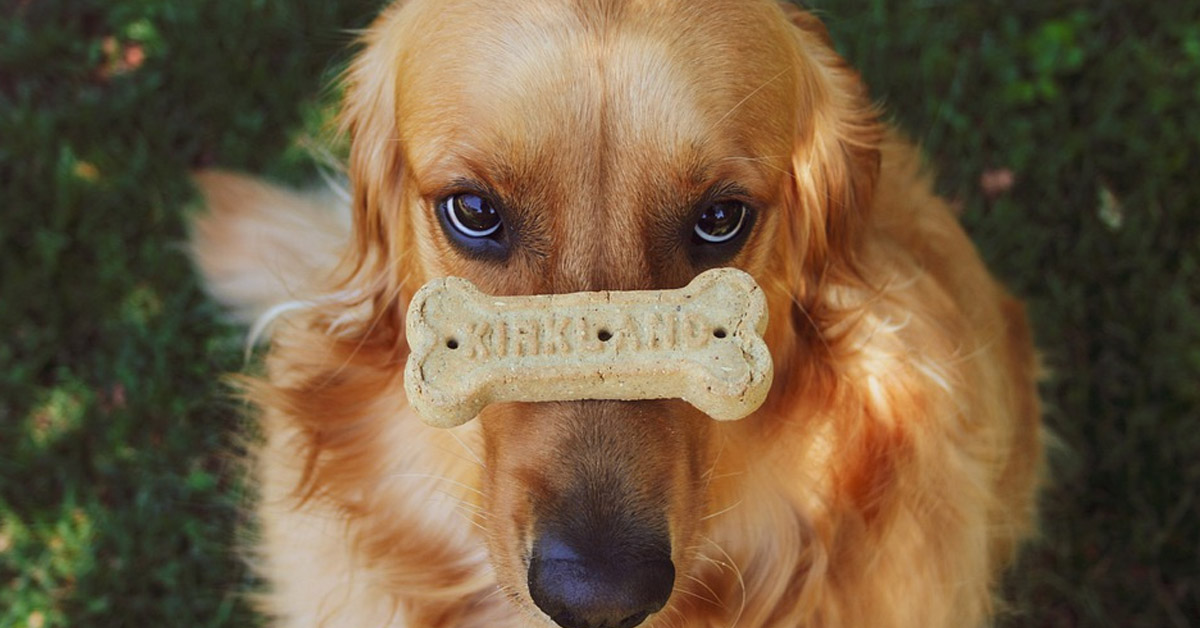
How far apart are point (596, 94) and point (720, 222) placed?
1.32 ft

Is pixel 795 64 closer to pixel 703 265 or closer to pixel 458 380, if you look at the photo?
pixel 703 265

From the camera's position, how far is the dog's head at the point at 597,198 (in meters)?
2.01

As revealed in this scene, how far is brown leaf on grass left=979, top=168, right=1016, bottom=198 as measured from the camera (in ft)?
14.7

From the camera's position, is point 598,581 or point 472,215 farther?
point 472,215

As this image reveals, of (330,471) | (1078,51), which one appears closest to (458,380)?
(330,471)

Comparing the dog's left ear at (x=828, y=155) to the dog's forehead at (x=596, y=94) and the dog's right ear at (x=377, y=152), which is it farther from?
the dog's right ear at (x=377, y=152)

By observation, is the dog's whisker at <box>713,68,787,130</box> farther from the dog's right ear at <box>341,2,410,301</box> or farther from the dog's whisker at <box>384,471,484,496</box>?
the dog's whisker at <box>384,471,484,496</box>

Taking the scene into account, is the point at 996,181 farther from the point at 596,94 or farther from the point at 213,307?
the point at 213,307

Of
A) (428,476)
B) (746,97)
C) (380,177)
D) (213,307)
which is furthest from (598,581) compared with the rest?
(213,307)

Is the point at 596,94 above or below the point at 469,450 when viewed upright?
above

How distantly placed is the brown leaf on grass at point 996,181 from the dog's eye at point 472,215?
9.46 ft

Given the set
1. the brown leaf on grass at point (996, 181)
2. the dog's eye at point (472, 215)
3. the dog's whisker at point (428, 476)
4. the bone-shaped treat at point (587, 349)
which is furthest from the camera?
the brown leaf on grass at point (996, 181)

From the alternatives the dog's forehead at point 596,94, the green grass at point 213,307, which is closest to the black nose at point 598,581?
the dog's forehead at point 596,94

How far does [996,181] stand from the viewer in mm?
4500
